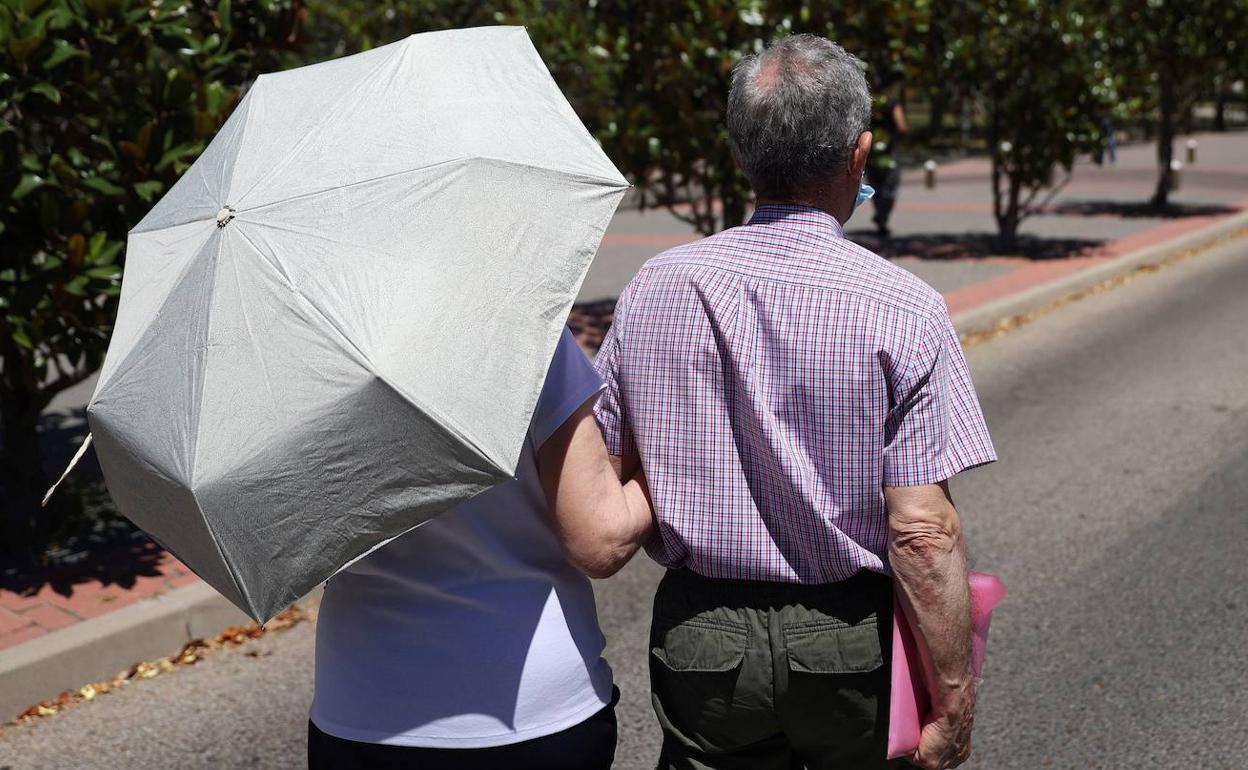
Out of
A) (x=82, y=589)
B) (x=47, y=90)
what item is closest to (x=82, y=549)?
(x=82, y=589)

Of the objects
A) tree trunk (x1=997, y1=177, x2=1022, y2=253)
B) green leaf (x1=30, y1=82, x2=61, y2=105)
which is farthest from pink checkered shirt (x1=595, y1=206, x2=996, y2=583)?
tree trunk (x1=997, y1=177, x2=1022, y2=253)

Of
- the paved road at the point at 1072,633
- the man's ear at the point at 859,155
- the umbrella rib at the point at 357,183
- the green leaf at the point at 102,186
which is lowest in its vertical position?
the paved road at the point at 1072,633

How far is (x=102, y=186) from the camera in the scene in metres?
5.23

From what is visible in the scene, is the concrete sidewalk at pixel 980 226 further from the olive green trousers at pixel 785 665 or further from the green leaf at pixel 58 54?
the olive green trousers at pixel 785 665

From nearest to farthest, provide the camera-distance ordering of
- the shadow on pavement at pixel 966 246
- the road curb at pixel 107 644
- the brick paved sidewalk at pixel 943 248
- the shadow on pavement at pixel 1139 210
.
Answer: the road curb at pixel 107 644
the brick paved sidewalk at pixel 943 248
the shadow on pavement at pixel 966 246
the shadow on pavement at pixel 1139 210

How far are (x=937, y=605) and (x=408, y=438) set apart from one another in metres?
0.93

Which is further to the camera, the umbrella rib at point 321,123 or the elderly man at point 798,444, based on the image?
the elderly man at point 798,444

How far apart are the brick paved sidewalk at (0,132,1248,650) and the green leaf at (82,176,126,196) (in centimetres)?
159

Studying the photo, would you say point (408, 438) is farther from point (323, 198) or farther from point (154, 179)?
point (154, 179)

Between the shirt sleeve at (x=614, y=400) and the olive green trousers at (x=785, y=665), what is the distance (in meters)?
0.25

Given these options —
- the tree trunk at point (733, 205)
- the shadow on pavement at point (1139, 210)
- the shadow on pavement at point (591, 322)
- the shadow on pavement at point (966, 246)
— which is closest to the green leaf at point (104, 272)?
the shadow on pavement at point (591, 322)

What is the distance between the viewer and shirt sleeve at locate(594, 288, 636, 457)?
88.9 inches

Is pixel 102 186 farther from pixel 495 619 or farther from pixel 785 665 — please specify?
pixel 785 665

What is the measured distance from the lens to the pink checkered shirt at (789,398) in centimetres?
207
